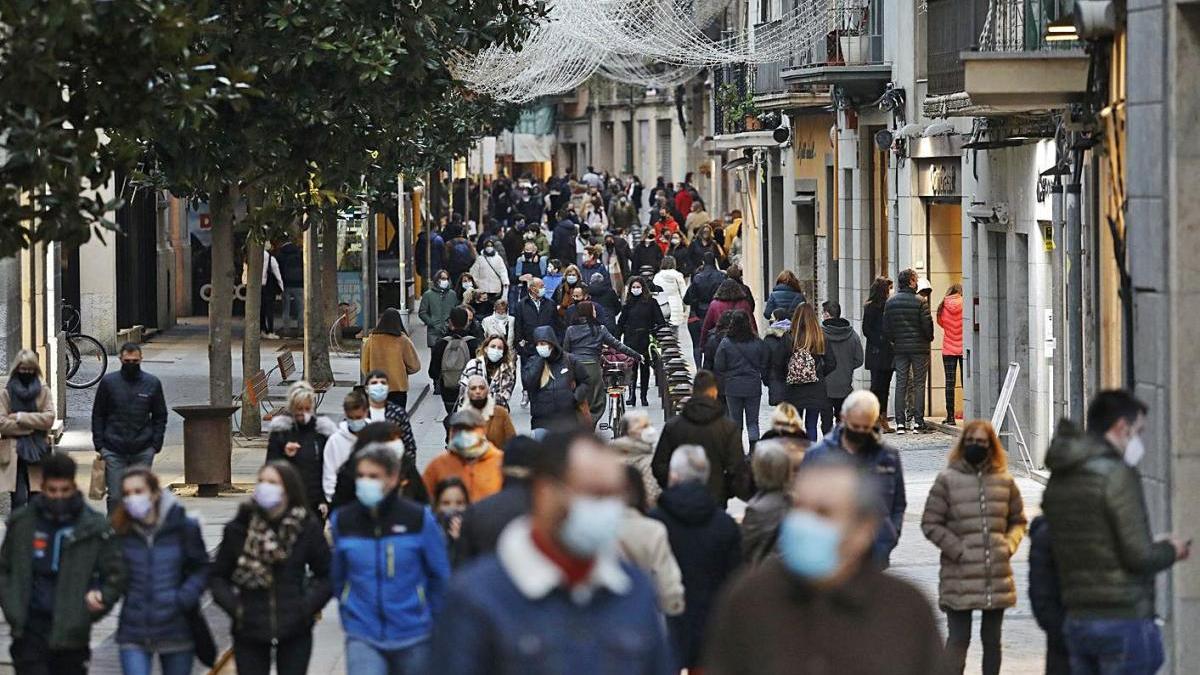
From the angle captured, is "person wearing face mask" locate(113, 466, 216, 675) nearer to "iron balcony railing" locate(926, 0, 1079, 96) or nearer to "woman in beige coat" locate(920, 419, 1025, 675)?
"woman in beige coat" locate(920, 419, 1025, 675)

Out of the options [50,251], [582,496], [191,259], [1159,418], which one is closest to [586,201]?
[191,259]

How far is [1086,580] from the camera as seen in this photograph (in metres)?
8.99

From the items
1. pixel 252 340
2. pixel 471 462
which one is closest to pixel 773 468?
pixel 471 462

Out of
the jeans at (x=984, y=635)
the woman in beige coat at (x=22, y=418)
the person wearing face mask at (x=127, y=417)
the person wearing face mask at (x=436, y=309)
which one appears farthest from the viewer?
the person wearing face mask at (x=436, y=309)

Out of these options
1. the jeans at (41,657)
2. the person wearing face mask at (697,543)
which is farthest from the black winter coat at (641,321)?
the jeans at (41,657)

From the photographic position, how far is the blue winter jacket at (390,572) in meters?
9.22

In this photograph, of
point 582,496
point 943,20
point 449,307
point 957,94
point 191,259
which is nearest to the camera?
point 582,496

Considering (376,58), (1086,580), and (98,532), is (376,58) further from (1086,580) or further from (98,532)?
(1086,580)

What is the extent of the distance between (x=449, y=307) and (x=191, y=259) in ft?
48.3

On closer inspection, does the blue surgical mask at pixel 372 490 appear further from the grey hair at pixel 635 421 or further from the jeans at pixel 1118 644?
the grey hair at pixel 635 421

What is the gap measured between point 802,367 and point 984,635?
10099mm

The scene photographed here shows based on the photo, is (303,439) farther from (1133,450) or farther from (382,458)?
(1133,450)

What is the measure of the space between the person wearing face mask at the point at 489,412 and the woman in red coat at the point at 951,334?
11.4 meters

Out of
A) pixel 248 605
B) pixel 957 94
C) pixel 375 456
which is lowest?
pixel 248 605
